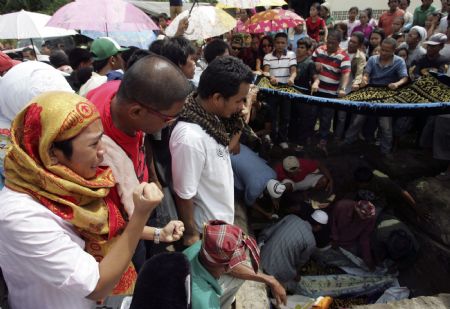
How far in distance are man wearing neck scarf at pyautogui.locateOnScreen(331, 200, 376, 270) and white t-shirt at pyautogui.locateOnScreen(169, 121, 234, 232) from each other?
2.70 m

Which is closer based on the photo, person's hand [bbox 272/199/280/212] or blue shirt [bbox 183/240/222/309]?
blue shirt [bbox 183/240/222/309]

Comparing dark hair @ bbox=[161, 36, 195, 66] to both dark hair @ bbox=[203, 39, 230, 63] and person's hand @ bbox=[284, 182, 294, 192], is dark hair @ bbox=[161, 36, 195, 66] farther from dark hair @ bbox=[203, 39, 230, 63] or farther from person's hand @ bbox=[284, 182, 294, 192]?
person's hand @ bbox=[284, 182, 294, 192]

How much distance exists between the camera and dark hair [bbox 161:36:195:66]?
2570 millimetres

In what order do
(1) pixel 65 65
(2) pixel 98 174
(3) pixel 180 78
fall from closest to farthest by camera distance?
1. (2) pixel 98 174
2. (3) pixel 180 78
3. (1) pixel 65 65

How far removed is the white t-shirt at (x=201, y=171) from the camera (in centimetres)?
186

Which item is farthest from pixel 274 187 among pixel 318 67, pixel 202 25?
pixel 202 25

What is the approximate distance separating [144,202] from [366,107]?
3297 mm

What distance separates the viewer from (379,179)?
4.99m

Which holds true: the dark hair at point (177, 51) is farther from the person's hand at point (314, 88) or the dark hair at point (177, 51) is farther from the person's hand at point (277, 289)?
the person's hand at point (314, 88)

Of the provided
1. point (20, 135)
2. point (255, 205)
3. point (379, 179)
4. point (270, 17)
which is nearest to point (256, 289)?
point (255, 205)

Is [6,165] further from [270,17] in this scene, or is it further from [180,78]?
[270,17]

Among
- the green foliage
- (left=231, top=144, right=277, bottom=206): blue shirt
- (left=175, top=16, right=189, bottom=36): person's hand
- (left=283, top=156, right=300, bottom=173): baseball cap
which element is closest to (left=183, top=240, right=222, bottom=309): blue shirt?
(left=231, top=144, right=277, bottom=206): blue shirt

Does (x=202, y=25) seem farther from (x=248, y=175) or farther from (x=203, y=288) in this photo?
(x=203, y=288)

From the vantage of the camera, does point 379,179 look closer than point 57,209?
No
